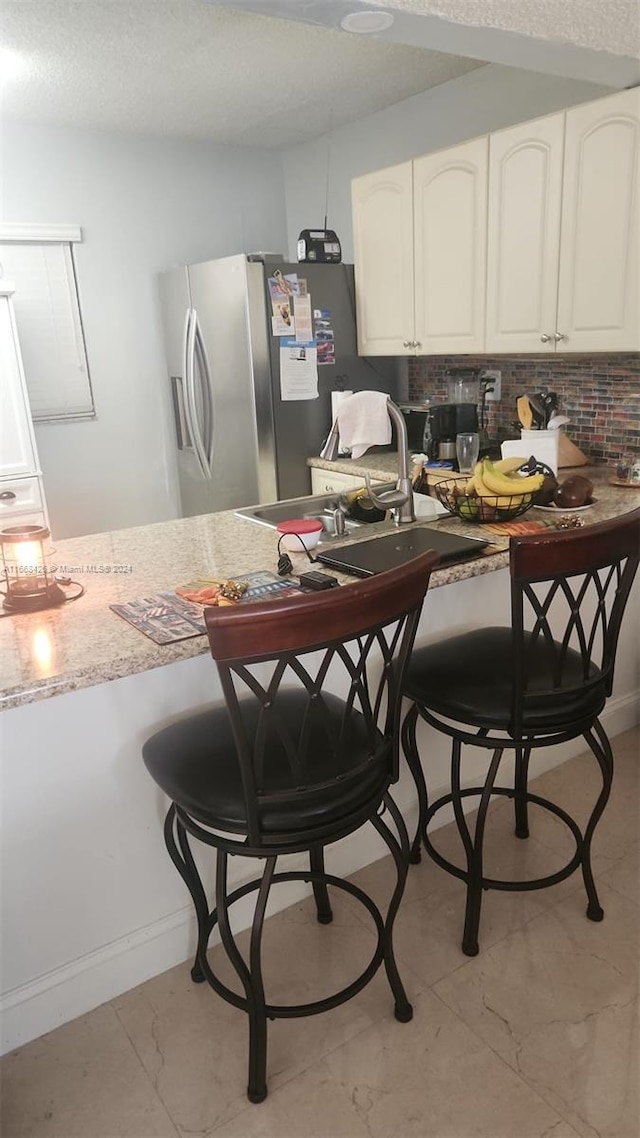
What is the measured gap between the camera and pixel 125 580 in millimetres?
1816

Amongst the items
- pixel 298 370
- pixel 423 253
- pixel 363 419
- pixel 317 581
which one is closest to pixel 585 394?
pixel 423 253

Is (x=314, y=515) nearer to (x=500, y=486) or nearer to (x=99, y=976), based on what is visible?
(x=500, y=486)

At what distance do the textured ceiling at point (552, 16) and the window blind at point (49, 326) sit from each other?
103 inches

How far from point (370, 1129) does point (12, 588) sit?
129 centimetres

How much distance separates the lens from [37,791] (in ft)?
4.87

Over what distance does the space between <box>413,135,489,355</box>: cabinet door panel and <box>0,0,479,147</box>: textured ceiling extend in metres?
0.48

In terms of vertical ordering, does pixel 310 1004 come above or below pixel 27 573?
below

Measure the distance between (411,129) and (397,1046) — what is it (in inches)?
142

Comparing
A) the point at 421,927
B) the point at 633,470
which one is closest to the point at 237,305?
the point at 633,470

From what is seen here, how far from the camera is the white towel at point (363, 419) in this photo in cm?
213

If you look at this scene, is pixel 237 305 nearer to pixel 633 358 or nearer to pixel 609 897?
pixel 633 358

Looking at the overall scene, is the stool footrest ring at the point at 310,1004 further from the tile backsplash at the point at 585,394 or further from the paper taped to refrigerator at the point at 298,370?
the paper taped to refrigerator at the point at 298,370

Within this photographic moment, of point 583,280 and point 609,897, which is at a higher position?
point 583,280

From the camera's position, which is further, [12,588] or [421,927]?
[421,927]
